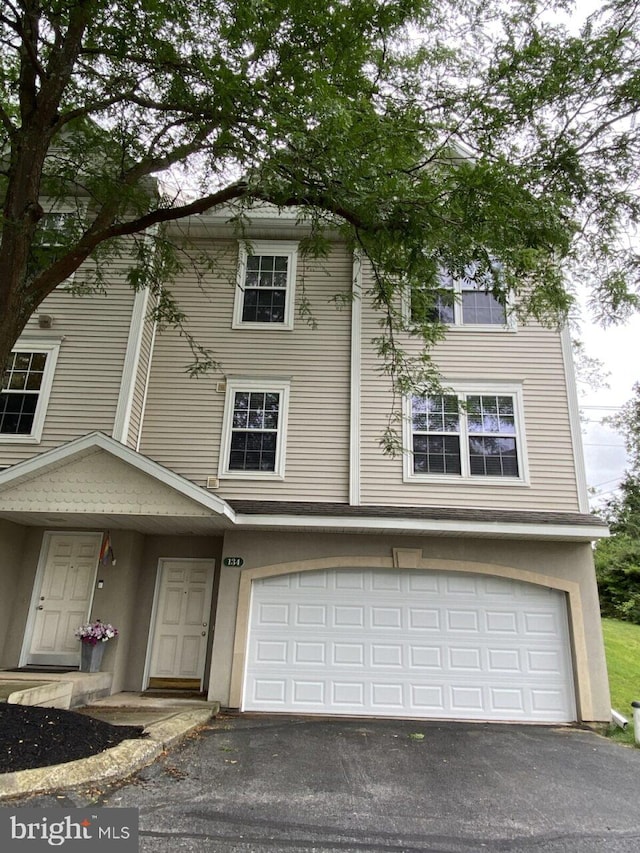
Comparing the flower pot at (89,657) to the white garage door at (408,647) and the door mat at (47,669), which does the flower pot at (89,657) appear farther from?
the white garage door at (408,647)

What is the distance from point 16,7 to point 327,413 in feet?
21.4

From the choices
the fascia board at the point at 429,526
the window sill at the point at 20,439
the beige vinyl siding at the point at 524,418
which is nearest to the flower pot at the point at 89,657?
the fascia board at the point at 429,526

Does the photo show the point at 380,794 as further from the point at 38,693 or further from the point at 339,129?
the point at 339,129

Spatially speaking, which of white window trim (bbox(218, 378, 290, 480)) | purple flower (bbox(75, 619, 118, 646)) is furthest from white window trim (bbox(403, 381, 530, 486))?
purple flower (bbox(75, 619, 118, 646))

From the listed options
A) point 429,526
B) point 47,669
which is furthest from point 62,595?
point 429,526

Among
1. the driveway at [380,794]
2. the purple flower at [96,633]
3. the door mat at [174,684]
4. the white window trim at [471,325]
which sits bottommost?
the driveway at [380,794]

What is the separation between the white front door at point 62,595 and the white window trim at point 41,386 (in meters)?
1.65

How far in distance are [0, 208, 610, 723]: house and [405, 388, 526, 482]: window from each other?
0.04 meters

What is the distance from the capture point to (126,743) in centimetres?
452

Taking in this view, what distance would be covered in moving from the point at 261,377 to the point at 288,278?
80.9 inches

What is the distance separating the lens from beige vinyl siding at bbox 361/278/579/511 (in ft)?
26.9

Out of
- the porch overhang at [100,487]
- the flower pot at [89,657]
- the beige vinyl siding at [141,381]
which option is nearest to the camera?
the porch overhang at [100,487]

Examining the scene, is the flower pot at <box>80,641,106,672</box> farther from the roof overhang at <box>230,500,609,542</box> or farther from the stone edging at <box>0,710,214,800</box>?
the roof overhang at <box>230,500,609,542</box>

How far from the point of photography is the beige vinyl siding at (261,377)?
8.41 m
